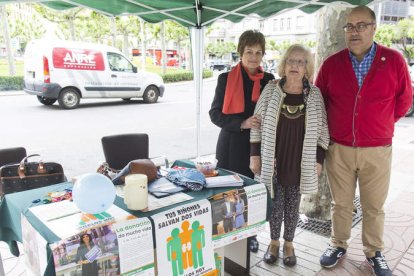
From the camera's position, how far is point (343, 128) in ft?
7.48

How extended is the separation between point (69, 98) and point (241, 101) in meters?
8.04

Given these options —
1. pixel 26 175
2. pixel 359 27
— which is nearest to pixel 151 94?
pixel 26 175

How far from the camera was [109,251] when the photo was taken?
145 cm

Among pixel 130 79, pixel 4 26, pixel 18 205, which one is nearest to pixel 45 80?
pixel 130 79

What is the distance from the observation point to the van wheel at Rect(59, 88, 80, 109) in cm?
923

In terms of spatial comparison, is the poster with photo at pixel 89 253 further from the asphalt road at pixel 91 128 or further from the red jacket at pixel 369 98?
the asphalt road at pixel 91 128

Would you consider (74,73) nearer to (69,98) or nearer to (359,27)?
(69,98)

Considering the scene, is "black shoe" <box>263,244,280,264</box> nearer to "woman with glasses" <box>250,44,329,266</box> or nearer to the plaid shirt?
"woman with glasses" <box>250,44,329,266</box>

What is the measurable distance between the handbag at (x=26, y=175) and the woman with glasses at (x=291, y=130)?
58.7 inches

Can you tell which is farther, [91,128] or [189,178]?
[91,128]

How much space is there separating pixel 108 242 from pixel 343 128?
1.62 m

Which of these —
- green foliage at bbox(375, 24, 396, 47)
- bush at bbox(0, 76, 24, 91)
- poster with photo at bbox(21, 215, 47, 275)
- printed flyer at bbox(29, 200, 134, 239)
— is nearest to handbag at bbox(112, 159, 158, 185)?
printed flyer at bbox(29, 200, 134, 239)

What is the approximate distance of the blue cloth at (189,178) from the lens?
191cm

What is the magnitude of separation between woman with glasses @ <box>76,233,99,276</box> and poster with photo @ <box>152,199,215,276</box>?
29cm
